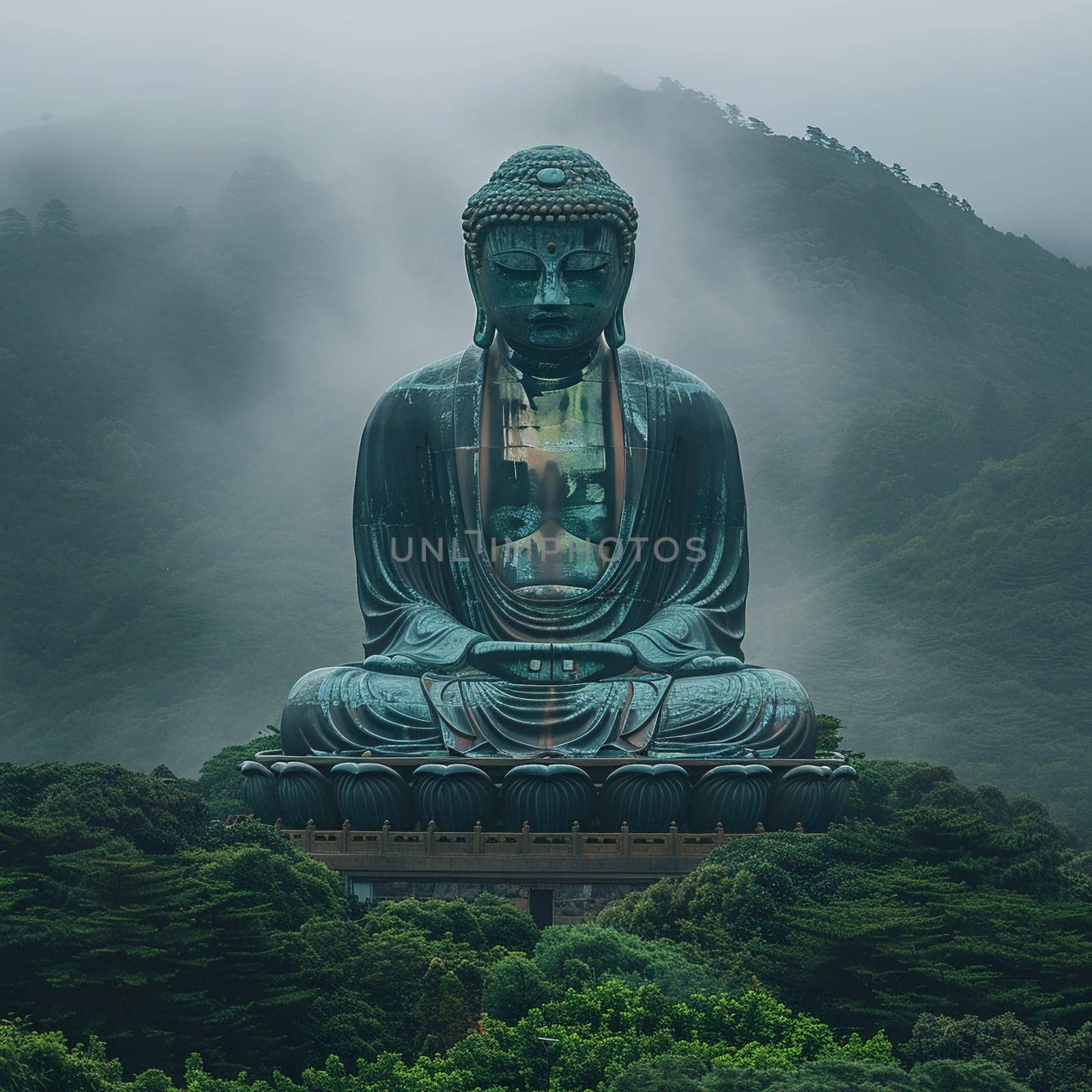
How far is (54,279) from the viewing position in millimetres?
41281

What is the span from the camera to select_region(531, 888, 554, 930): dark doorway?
14383mm

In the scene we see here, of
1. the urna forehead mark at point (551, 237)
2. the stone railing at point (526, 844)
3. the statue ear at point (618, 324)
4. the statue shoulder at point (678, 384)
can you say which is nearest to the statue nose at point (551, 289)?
the urna forehead mark at point (551, 237)

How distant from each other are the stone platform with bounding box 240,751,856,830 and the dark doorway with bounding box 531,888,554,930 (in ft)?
1.21

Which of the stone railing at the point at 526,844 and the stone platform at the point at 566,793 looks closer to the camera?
the stone railing at the point at 526,844

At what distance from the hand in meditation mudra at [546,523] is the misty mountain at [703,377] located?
12.1 metres

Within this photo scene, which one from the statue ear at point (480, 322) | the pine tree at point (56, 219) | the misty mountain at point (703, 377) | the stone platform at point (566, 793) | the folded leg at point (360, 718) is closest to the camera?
the stone platform at point (566, 793)

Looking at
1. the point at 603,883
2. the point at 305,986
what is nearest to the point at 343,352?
the point at 603,883

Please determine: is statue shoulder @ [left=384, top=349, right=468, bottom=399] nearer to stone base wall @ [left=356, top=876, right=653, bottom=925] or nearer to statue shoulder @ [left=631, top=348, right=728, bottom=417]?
statue shoulder @ [left=631, top=348, right=728, bottom=417]

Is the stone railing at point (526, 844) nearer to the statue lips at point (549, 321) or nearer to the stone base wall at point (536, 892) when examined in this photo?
the stone base wall at point (536, 892)

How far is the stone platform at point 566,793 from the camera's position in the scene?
14.6m

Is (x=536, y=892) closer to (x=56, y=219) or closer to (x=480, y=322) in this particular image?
(x=480, y=322)

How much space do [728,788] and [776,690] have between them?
782mm

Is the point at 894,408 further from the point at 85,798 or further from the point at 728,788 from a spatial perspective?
the point at 85,798

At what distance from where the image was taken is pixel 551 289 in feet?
51.8
